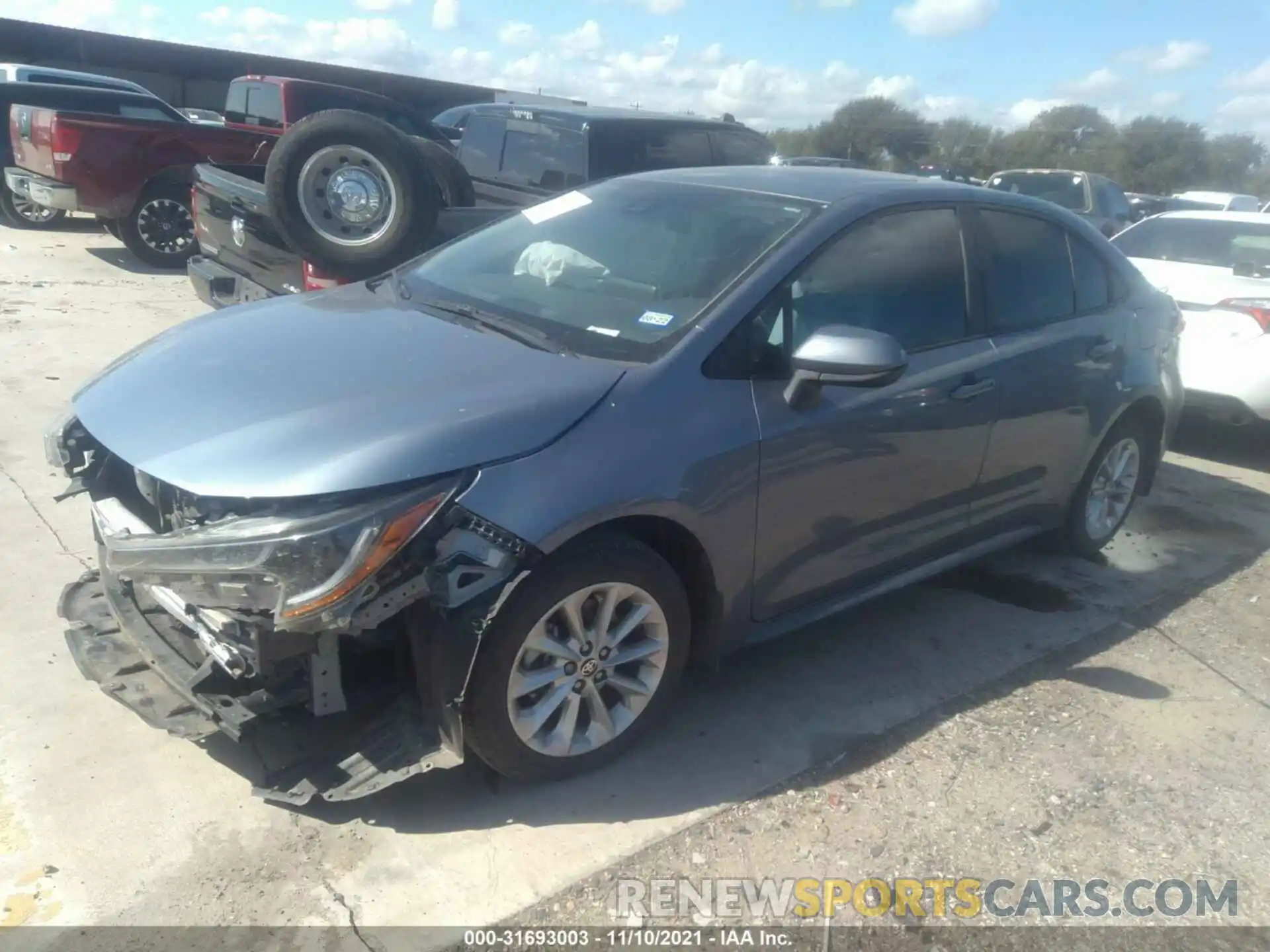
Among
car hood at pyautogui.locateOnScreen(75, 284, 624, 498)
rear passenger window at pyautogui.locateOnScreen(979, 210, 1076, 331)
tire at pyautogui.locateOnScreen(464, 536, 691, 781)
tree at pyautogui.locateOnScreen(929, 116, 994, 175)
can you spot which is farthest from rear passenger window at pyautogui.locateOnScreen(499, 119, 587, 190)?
tree at pyautogui.locateOnScreen(929, 116, 994, 175)

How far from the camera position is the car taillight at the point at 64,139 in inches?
386

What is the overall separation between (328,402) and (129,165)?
28.8 ft

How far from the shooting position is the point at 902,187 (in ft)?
12.9

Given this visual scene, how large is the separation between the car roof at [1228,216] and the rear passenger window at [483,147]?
16.9ft

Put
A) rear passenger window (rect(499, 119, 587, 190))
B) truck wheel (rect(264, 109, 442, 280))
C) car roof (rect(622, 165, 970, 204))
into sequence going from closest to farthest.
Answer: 1. car roof (rect(622, 165, 970, 204))
2. truck wheel (rect(264, 109, 442, 280))
3. rear passenger window (rect(499, 119, 587, 190))

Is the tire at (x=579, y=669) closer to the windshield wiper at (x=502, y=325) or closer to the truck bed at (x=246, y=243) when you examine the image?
the windshield wiper at (x=502, y=325)

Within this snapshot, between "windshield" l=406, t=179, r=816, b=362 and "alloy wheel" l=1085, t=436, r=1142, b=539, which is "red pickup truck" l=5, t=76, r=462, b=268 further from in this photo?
"alloy wheel" l=1085, t=436, r=1142, b=539

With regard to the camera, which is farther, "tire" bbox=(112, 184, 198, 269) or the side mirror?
"tire" bbox=(112, 184, 198, 269)

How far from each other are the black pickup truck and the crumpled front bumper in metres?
3.12

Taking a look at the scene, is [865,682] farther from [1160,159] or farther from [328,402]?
[1160,159]

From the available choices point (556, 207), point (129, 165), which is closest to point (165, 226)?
point (129, 165)

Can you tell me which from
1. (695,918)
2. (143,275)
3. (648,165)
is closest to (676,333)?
(695,918)

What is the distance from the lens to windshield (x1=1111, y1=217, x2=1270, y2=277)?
24.9 feet

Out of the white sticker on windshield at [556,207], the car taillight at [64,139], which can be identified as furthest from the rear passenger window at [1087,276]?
the car taillight at [64,139]
